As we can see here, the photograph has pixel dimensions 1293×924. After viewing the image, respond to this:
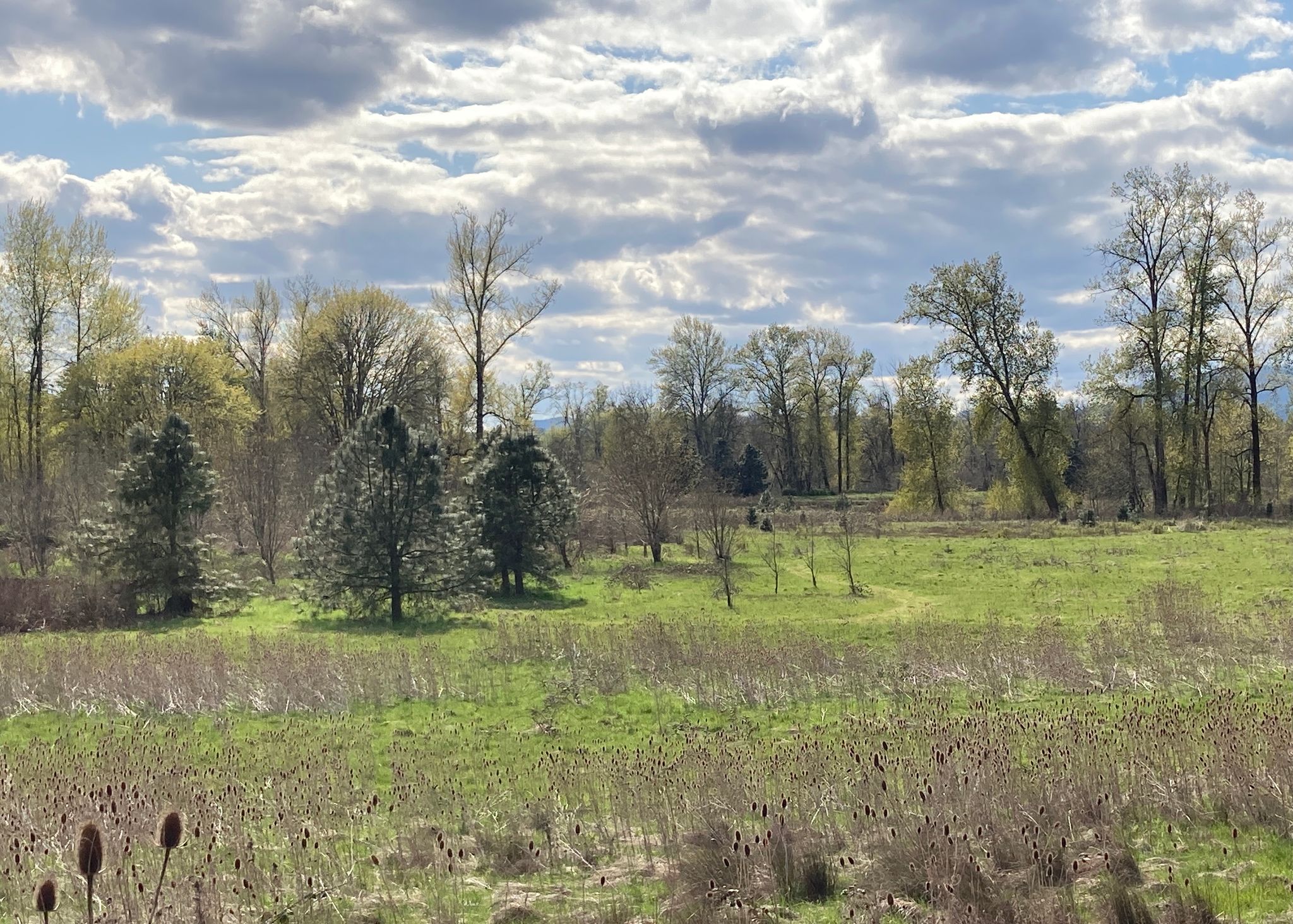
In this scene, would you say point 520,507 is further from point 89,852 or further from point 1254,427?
point 1254,427

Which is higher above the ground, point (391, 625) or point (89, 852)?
point (89, 852)

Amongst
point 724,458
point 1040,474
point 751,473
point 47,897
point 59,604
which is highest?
point 724,458

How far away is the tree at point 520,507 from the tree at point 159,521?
8.26m

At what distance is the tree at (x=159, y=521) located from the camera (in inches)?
1025

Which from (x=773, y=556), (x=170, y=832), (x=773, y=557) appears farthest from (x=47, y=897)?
(x=773, y=556)

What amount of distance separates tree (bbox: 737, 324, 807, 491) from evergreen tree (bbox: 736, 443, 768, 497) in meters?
2.08

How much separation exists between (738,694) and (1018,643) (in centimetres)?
520

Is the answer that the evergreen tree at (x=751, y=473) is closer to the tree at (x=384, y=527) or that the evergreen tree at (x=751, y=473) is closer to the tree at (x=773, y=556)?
the tree at (x=773, y=556)

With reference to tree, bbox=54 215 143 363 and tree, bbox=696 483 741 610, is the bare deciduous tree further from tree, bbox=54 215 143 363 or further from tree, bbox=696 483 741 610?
tree, bbox=54 215 143 363

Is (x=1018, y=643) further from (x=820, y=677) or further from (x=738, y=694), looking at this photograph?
(x=738, y=694)

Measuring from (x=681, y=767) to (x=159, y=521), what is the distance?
70.1ft

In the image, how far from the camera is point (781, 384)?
76.6 meters

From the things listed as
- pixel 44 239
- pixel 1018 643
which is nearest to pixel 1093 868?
pixel 1018 643

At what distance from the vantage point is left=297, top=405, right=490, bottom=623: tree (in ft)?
83.9
